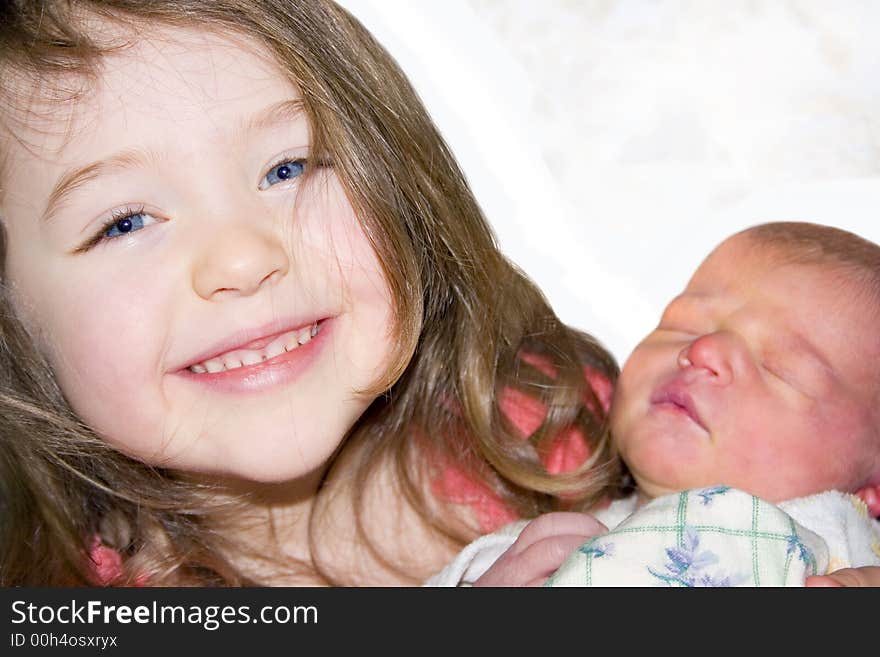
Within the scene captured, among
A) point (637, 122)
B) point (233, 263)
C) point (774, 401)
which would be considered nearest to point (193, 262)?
point (233, 263)

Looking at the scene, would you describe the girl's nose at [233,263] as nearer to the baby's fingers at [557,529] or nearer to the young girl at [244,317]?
the young girl at [244,317]

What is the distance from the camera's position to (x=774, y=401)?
1.30 metres

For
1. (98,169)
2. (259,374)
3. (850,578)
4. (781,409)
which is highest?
(98,169)

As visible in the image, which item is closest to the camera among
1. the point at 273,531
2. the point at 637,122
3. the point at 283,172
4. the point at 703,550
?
the point at 703,550

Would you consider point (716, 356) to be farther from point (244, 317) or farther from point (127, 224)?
point (127, 224)

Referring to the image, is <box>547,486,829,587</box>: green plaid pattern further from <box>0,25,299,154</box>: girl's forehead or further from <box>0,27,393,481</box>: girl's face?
<box>0,25,299,154</box>: girl's forehead

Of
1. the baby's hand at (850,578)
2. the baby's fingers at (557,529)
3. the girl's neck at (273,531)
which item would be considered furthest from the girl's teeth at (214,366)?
the baby's hand at (850,578)

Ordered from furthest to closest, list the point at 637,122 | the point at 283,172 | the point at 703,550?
the point at 637,122, the point at 283,172, the point at 703,550

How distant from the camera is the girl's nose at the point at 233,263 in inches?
47.0

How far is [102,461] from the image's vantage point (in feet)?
4.64

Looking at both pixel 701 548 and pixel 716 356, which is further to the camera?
pixel 716 356

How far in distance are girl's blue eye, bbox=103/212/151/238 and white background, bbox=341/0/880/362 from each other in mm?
754

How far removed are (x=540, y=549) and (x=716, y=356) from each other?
287 millimetres

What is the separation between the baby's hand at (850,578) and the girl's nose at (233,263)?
62cm
